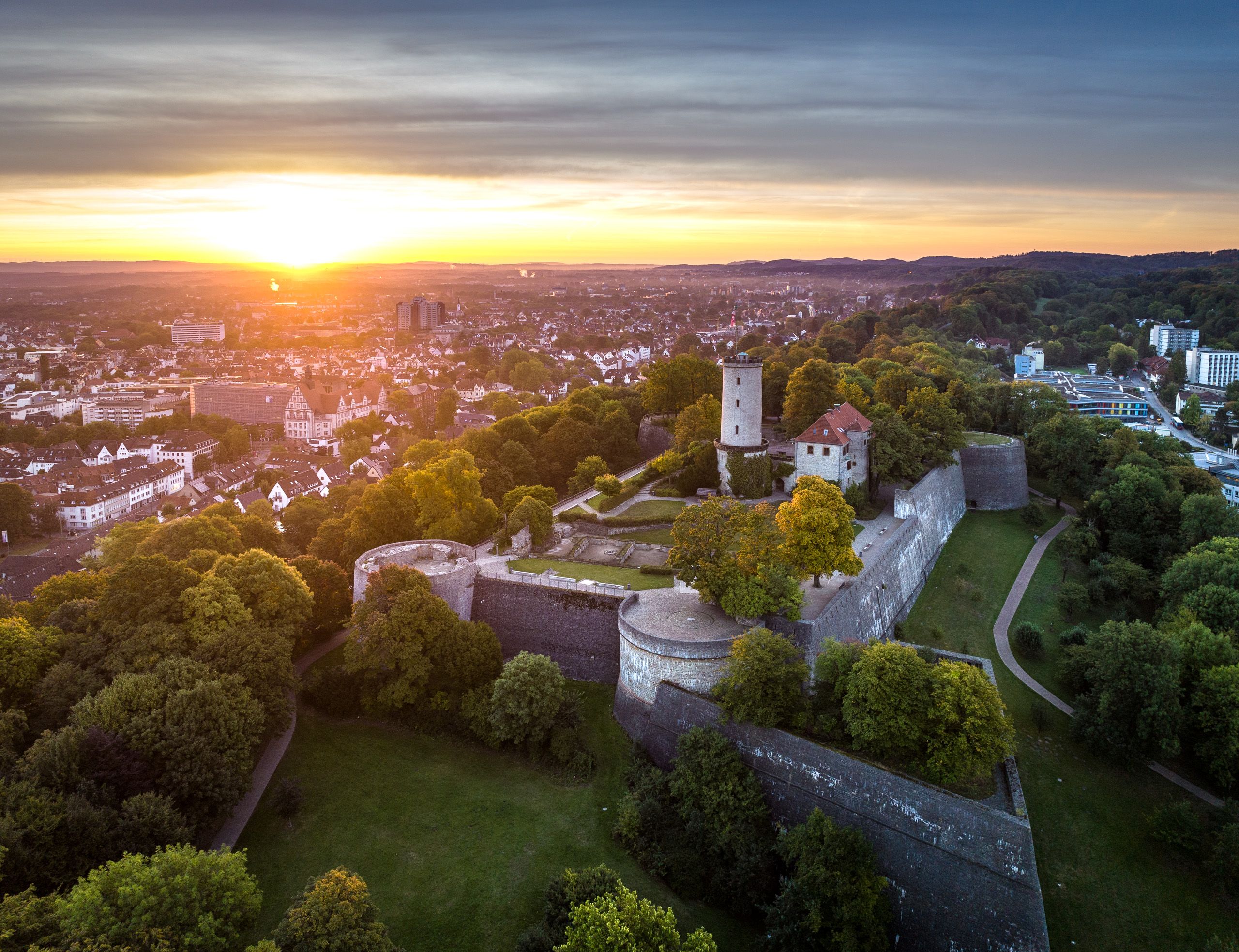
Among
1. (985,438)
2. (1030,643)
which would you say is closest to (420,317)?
(985,438)

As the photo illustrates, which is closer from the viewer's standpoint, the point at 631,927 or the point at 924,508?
the point at 631,927

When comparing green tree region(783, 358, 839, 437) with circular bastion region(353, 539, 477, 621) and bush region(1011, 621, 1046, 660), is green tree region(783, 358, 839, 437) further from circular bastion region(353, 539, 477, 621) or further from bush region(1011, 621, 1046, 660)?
circular bastion region(353, 539, 477, 621)

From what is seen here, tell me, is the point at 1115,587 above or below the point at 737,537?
below

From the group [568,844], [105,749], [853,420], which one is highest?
[853,420]

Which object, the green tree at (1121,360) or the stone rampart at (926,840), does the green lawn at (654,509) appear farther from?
the green tree at (1121,360)

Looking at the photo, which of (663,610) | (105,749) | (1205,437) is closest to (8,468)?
(105,749)

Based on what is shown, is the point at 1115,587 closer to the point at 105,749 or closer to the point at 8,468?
the point at 105,749
